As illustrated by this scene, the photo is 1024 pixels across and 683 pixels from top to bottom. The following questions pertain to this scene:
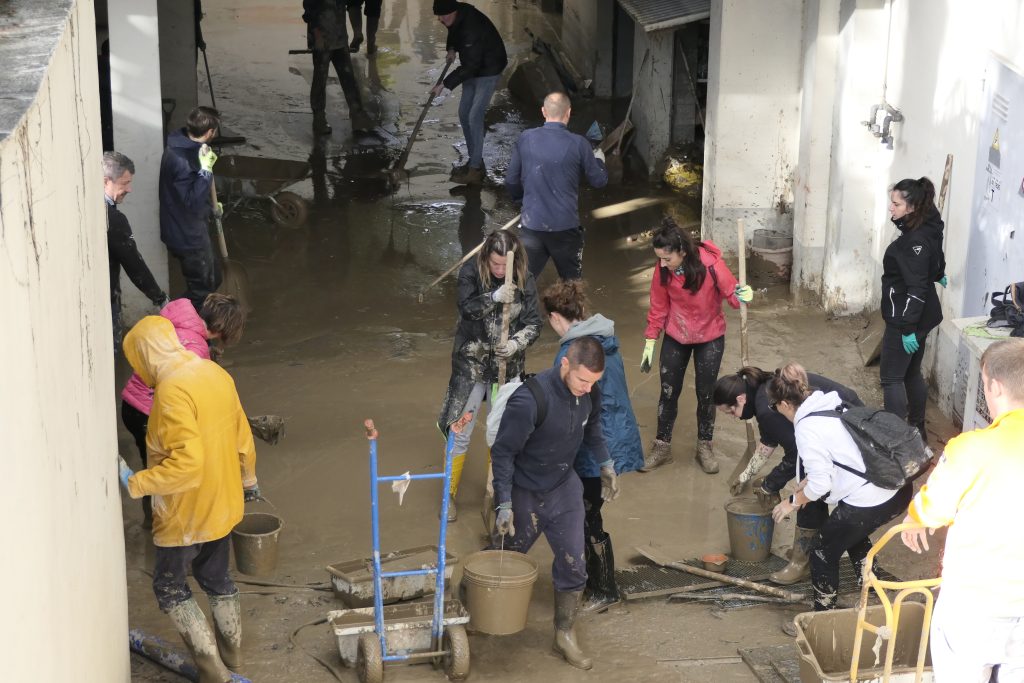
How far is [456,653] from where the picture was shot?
5840 millimetres

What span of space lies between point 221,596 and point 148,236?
440cm

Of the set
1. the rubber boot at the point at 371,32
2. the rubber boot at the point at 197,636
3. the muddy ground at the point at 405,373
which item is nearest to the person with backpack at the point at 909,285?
the muddy ground at the point at 405,373

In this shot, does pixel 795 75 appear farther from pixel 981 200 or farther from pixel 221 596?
pixel 221 596

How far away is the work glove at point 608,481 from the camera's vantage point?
640 cm

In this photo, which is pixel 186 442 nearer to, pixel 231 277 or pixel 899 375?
pixel 899 375

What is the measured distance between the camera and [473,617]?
20.1ft

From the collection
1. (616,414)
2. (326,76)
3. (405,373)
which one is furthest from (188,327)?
(326,76)

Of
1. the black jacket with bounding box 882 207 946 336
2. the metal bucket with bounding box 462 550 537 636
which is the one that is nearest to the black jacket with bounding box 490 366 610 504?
the metal bucket with bounding box 462 550 537 636

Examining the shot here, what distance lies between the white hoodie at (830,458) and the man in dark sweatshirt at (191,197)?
449 centimetres

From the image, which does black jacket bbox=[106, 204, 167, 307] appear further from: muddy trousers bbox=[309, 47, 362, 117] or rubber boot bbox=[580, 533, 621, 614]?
muddy trousers bbox=[309, 47, 362, 117]

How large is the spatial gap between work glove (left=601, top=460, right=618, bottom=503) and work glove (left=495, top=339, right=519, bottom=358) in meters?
1.01

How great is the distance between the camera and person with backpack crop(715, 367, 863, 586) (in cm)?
647

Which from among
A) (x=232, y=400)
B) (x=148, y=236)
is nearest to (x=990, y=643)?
(x=232, y=400)

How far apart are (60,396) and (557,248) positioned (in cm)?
557
